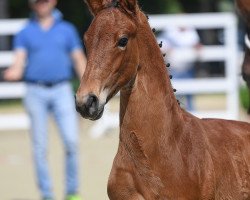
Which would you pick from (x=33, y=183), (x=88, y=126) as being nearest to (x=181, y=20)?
(x=88, y=126)

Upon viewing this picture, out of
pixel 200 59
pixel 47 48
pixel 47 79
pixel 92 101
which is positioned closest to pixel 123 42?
pixel 92 101

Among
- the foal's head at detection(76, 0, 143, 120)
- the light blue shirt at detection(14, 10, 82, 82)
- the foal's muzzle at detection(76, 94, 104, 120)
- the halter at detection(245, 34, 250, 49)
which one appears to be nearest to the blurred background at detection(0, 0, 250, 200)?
the light blue shirt at detection(14, 10, 82, 82)

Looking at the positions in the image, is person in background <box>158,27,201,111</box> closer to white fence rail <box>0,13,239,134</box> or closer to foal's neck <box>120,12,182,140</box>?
white fence rail <box>0,13,239,134</box>

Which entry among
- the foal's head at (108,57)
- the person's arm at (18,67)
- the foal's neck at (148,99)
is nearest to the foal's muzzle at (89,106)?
the foal's head at (108,57)

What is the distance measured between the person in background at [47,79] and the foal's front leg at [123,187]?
11.2ft

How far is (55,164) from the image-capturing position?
1167 cm

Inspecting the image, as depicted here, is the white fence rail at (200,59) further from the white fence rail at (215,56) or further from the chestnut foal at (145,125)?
the chestnut foal at (145,125)

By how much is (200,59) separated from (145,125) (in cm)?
909

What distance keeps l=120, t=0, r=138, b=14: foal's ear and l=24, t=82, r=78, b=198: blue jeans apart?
359 cm

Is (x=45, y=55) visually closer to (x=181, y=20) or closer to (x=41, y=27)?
(x=41, y=27)

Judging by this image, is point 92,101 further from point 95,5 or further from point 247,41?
point 247,41

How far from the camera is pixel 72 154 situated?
8.83m

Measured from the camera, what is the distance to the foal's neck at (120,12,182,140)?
5398mm

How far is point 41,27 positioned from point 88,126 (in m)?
6.30
